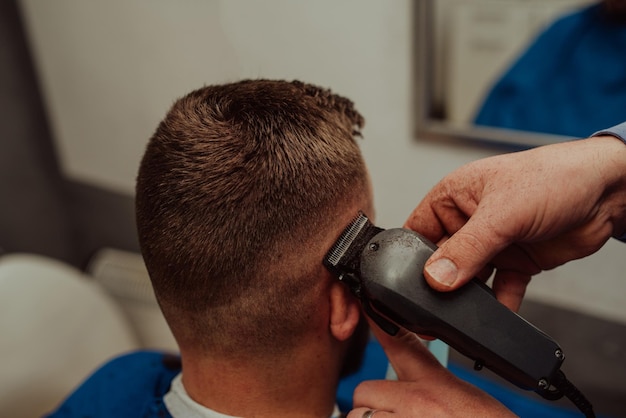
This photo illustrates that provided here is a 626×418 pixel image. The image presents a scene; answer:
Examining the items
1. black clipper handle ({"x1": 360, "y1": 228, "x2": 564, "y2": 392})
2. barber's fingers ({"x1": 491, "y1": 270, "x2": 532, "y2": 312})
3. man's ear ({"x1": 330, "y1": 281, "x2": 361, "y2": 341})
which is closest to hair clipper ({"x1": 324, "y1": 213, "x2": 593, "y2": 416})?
black clipper handle ({"x1": 360, "y1": 228, "x2": 564, "y2": 392})

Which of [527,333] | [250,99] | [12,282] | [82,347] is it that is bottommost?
[82,347]

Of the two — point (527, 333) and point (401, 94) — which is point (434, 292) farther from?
point (401, 94)

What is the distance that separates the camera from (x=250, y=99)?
1056 millimetres

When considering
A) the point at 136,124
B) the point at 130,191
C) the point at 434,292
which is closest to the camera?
the point at 434,292

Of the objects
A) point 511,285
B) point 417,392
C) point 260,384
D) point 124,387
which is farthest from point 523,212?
point 124,387

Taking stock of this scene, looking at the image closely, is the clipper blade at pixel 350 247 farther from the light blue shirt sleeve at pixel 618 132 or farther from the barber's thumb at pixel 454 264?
the light blue shirt sleeve at pixel 618 132

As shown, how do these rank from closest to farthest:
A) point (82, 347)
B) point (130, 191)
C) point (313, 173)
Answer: point (313, 173) → point (82, 347) → point (130, 191)

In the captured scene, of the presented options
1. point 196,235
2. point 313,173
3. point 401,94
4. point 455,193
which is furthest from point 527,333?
point 401,94

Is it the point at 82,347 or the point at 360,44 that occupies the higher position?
the point at 360,44

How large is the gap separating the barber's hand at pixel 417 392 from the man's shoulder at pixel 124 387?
622 mm

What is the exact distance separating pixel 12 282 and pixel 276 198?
4.27 ft

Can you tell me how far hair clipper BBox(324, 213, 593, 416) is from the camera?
2.97ft

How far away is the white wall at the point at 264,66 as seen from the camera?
1.77 meters

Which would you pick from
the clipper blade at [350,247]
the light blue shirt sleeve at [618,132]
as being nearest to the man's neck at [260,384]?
the clipper blade at [350,247]
